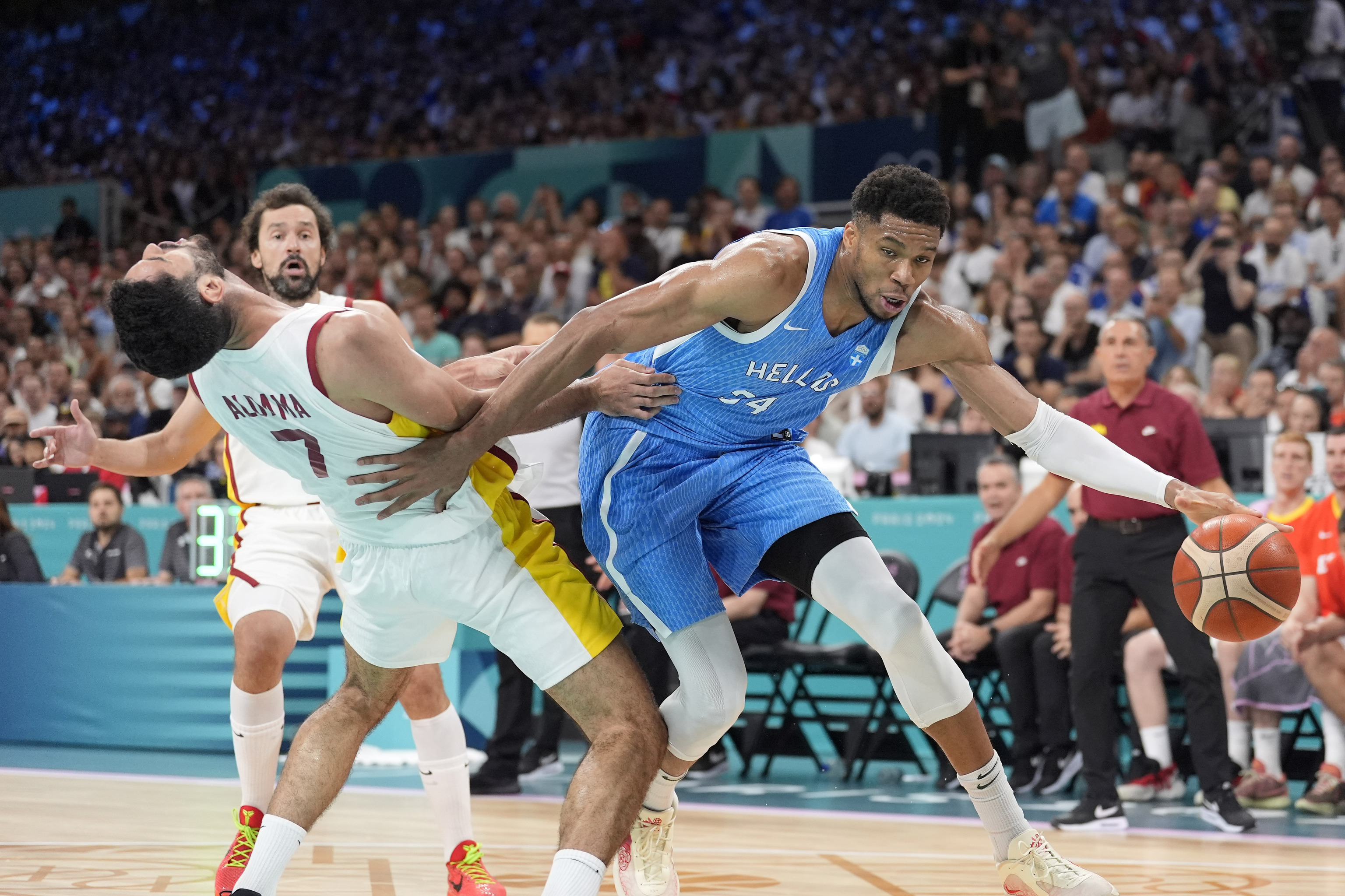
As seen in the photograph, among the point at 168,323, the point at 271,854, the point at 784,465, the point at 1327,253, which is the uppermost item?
the point at 168,323

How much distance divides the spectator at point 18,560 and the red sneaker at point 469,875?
6191 mm

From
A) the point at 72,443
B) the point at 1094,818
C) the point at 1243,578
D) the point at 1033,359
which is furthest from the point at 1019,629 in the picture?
the point at 72,443

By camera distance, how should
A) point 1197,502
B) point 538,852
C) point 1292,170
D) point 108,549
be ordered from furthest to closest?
point 1292,170 → point 108,549 → point 538,852 → point 1197,502

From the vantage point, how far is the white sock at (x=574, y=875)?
322 centimetres

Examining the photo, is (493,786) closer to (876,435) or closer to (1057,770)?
(1057,770)

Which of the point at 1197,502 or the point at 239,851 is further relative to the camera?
the point at 239,851

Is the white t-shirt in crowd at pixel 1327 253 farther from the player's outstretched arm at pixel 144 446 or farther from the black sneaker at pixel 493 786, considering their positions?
the player's outstretched arm at pixel 144 446

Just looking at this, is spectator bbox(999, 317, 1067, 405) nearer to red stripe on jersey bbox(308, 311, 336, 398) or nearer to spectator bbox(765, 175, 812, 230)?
spectator bbox(765, 175, 812, 230)

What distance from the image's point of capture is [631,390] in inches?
152

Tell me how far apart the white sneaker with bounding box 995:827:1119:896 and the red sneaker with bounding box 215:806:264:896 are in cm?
198

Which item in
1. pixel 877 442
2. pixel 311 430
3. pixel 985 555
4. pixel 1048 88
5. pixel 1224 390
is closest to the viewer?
pixel 311 430

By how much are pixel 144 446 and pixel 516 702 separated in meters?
3.51

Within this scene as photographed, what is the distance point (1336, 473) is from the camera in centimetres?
705

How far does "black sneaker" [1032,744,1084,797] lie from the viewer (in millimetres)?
7465
